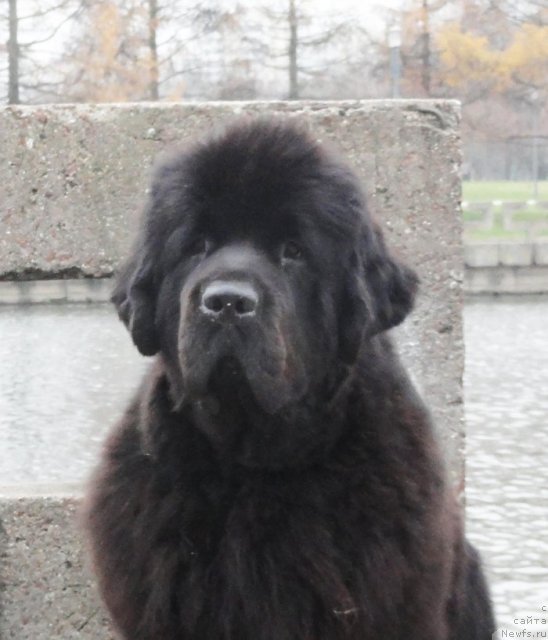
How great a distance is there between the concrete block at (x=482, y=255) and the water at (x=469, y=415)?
458 cm

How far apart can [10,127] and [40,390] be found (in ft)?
30.4

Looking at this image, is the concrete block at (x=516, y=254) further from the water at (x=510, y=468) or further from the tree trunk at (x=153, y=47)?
the tree trunk at (x=153, y=47)

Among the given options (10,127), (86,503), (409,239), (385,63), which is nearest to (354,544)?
(86,503)

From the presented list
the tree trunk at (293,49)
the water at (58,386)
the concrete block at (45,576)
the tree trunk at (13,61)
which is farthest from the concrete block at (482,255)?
the concrete block at (45,576)

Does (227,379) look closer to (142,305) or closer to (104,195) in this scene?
(142,305)

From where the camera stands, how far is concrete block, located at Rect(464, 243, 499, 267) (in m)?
25.4

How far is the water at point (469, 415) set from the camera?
6.79 m

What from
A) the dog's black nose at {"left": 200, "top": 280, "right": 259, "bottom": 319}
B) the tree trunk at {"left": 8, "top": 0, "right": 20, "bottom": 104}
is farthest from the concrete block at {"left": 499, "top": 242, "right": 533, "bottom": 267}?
the dog's black nose at {"left": 200, "top": 280, "right": 259, "bottom": 319}

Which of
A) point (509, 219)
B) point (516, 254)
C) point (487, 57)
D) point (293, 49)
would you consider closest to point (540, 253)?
point (516, 254)

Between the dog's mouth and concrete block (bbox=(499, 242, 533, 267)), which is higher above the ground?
the dog's mouth

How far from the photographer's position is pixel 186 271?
106 inches

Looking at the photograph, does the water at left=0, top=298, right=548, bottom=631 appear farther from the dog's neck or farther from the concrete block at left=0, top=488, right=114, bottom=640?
the dog's neck

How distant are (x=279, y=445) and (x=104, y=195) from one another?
1.31 meters

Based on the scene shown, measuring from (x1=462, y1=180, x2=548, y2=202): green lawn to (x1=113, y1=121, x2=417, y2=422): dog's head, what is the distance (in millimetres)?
32534
